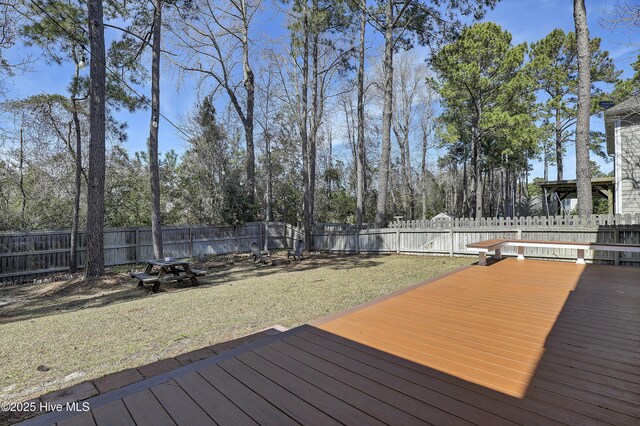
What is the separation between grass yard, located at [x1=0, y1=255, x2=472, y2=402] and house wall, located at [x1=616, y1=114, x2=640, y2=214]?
23.0ft

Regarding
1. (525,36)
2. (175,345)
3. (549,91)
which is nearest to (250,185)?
(175,345)

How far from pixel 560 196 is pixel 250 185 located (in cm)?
1703

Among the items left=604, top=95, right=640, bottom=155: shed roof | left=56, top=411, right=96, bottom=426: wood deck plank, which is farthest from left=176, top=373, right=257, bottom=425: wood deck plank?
left=604, top=95, right=640, bottom=155: shed roof

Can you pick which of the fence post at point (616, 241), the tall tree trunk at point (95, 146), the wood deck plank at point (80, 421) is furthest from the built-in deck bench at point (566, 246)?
the tall tree trunk at point (95, 146)

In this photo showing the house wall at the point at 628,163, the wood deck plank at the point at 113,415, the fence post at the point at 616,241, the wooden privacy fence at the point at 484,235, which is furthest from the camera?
the house wall at the point at 628,163

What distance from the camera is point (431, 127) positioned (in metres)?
25.3

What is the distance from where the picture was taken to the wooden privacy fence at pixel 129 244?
30.8 ft

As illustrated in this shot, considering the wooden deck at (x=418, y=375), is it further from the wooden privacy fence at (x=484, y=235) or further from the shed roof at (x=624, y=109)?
the shed roof at (x=624, y=109)

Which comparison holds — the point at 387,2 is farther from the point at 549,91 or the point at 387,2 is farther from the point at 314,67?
the point at 549,91

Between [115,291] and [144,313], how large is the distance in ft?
9.92

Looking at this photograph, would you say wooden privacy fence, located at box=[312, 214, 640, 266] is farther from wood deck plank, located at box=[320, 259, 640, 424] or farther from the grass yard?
wood deck plank, located at box=[320, 259, 640, 424]

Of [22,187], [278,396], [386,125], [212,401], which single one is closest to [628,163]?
[386,125]

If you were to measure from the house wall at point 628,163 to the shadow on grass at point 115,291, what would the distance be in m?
9.44

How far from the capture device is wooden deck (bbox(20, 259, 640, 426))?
1734 mm
